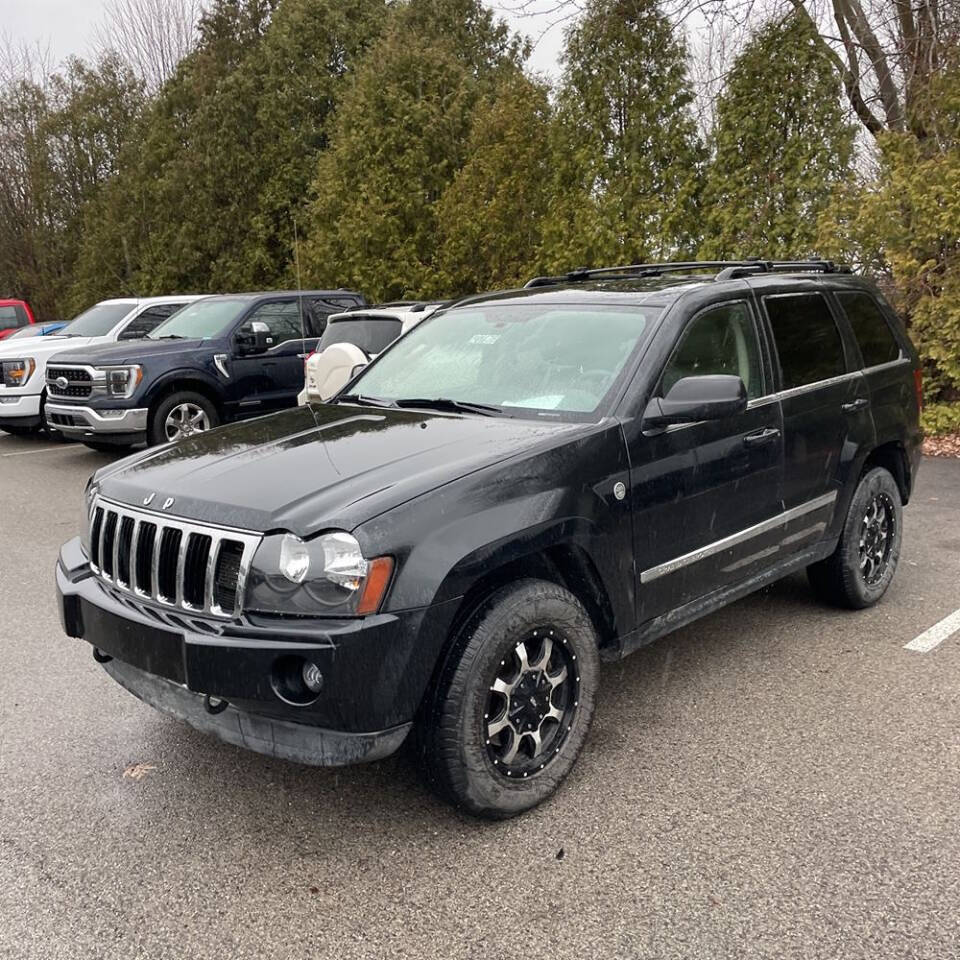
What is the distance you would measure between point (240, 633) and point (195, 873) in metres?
0.76

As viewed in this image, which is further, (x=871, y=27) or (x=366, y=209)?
(x=366, y=209)

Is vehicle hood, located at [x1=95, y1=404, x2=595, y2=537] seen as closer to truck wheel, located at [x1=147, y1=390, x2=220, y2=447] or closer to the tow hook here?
the tow hook

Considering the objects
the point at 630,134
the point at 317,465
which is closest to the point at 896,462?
the point at 317,465

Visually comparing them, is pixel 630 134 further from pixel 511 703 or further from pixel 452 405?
pixel 511 703

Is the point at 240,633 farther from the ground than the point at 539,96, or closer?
closer

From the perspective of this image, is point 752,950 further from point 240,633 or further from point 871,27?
point 871,27

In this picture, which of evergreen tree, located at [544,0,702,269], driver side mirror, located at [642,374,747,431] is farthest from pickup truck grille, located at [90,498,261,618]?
evergreen tree, located at [544,0,702,269]

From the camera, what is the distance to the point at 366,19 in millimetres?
24156

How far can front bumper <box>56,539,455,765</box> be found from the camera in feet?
8.86

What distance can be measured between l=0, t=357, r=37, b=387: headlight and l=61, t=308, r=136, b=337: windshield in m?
1.01

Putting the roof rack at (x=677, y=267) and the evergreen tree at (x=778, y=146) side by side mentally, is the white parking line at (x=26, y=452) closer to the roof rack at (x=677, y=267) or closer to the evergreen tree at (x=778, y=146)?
the evergreen tree at (x=778, y=146)

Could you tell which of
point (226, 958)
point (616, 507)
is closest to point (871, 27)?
point (616, 507)

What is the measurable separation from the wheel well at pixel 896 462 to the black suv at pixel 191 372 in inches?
262

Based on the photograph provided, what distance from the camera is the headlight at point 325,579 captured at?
2736 millimetres
